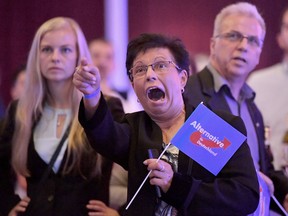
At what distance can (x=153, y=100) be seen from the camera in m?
1.72

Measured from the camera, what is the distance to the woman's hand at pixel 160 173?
1.57 metres

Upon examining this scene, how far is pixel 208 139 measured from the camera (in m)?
1.69

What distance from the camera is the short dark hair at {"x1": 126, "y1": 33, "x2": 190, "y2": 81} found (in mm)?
1806

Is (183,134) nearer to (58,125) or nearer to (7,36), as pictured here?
(58,125)

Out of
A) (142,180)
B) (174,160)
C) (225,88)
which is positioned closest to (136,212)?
(142,180)

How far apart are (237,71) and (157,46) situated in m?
0.86

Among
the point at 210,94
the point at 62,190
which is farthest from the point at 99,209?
the point at 210,94

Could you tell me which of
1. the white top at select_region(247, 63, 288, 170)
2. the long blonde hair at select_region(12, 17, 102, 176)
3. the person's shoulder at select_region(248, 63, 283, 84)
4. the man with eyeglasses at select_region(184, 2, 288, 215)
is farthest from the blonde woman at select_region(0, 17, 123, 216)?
the person's shoulder at select_region(248, 63, 283, 84)

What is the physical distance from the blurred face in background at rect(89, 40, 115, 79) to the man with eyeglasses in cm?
143

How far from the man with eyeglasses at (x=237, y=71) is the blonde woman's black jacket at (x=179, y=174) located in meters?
0.69

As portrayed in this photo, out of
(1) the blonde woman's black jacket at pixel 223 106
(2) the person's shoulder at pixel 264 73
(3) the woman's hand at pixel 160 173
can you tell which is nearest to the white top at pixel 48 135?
(1) the blonde woman's black jacket at pixel 223 106

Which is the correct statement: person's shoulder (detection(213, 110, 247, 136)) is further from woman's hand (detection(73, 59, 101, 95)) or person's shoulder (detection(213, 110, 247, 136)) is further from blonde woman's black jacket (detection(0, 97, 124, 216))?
blonde woman's black jacket (detection(0, 97, 124, 216))

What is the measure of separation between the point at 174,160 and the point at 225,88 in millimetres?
894

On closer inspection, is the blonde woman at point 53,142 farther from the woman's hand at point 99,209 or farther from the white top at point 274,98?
the white top at point 274,98
